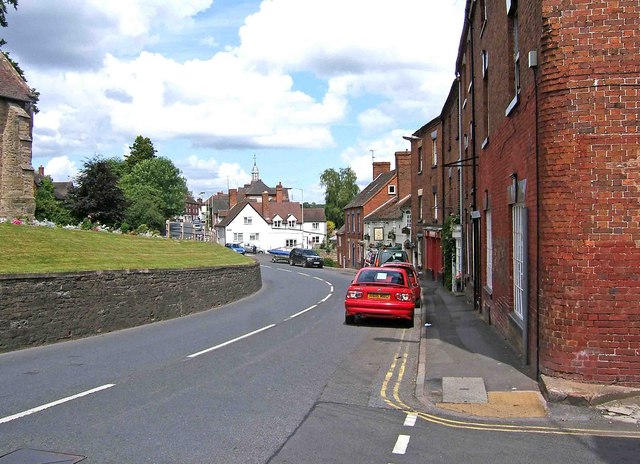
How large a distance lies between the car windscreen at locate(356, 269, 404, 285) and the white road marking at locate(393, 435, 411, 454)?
32.7 feet

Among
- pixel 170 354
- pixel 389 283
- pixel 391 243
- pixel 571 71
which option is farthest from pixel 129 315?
pixel 391 243

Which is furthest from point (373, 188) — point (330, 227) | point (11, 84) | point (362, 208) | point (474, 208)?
point (330, 227)

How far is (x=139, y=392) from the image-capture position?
8156mm

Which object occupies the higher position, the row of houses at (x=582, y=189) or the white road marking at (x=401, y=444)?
the row of houses at (x=582, y=189)

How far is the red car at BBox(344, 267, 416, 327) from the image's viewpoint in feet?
51.9

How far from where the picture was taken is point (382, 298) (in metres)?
15.9

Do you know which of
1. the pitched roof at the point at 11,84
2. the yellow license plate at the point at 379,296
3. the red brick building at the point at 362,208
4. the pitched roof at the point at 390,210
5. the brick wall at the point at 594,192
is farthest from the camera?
the red brick building at the point at 362,208

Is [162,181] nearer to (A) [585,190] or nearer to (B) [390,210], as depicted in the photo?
(B) [390,210]

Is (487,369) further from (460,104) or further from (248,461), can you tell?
(460,104)

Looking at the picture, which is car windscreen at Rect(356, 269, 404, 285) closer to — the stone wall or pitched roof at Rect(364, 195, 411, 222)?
the stone wall

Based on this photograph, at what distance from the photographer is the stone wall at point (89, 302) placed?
12.9m

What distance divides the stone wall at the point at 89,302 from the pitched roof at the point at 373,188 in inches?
1276

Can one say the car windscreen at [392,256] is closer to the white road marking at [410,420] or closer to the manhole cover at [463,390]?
the manhole cover at [463,390]

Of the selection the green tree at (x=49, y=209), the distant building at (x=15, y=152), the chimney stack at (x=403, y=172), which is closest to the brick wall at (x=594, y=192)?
the distant building at (x=15, y=152)
